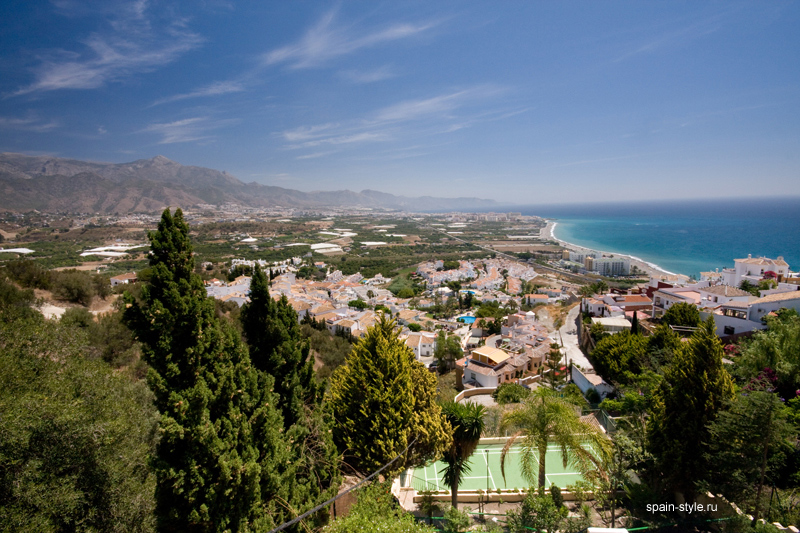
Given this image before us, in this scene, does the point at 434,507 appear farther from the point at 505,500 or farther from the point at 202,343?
the point at 202,343

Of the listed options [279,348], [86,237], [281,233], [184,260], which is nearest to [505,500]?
[279,348]

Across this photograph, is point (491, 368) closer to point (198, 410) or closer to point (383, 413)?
point (383, 413)

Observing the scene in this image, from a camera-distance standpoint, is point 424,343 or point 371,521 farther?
point 424,343

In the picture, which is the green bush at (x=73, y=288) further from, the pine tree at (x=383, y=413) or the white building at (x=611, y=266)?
the white building at (x=611, y=266)

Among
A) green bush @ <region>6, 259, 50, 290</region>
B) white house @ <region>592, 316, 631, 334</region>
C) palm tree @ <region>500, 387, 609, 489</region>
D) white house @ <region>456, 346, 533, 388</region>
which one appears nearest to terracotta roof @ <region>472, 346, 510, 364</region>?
white house @ <region>456, 346, 533, 388</region>

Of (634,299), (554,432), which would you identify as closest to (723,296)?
(634,299)

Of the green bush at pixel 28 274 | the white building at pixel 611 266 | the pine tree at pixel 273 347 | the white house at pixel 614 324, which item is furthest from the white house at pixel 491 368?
the white building at pixel 611 266
